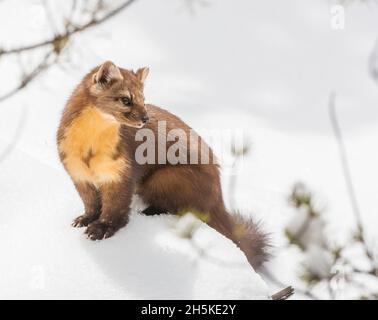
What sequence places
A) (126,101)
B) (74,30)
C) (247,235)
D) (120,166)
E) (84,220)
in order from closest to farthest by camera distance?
(74,30) → (126,101) → (120,166) → (84,220) → (247,235)

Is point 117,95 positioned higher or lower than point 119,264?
higher

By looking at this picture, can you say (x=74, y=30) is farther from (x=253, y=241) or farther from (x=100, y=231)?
(x=253, y=241)

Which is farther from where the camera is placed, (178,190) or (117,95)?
(178,190)

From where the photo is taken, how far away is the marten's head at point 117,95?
3.65 meters

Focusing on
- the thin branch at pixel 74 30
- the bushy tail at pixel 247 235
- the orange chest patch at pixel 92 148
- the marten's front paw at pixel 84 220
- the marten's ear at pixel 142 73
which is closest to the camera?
the thin branch at pixel 74 30

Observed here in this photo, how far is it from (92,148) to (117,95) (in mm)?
368

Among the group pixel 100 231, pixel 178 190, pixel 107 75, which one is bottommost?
pixel 100 231

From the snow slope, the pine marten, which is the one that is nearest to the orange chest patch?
the pine marten

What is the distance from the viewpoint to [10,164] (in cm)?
582

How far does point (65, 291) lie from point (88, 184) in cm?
70

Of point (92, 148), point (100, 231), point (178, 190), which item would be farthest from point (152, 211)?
point (92, 148)

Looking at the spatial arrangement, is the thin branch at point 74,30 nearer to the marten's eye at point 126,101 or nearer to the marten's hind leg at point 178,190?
the marten's eye at point 126,101

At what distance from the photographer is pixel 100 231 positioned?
3957 mm

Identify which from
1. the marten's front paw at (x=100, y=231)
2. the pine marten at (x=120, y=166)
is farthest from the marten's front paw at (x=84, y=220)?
the marten's front paw at (x=100, y=231)
